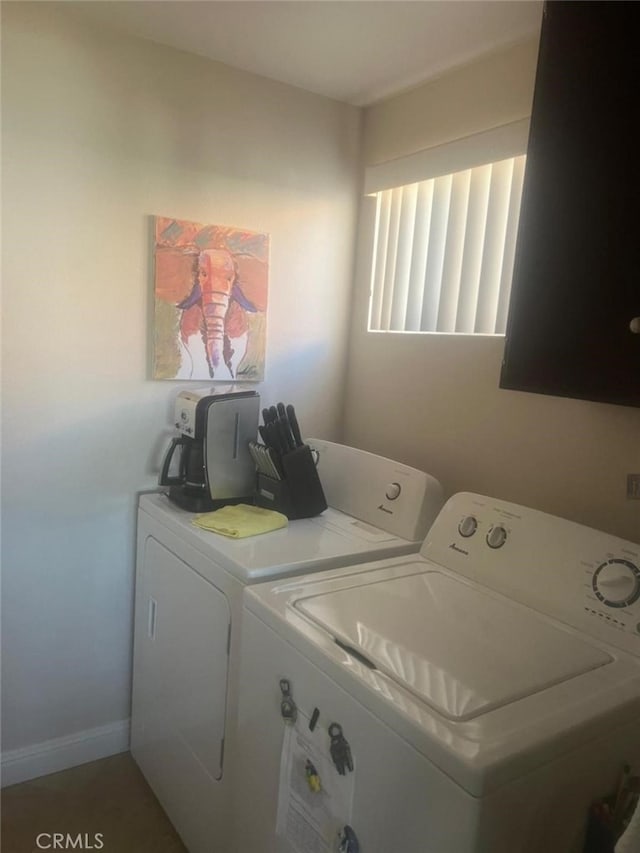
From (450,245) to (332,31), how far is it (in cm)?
71

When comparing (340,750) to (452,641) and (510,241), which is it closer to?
(452,641)

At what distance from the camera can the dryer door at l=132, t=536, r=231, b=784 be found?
150 cm

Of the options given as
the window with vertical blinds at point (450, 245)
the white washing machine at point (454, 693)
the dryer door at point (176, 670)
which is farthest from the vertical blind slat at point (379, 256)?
the dryer door at point (176, 670)

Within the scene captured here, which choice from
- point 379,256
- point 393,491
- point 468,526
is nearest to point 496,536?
point 468,526

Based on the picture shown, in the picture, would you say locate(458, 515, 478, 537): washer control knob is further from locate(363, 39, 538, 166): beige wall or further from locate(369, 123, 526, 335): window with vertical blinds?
locate(363, 39, 538, 166): beige wall

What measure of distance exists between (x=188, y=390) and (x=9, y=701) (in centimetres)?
113

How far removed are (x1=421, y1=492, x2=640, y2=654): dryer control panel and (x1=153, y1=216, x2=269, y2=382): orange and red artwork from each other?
0.94 m

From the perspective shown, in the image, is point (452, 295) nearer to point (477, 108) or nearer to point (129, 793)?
point (477, 108)

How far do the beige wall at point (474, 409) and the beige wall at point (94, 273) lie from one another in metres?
0.36

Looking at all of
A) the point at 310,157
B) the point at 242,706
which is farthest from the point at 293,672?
the point at 310,157

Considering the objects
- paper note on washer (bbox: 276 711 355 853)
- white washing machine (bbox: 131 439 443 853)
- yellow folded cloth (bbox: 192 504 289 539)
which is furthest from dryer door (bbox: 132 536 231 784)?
paper note on washer (bbox: 276 711 355 853)

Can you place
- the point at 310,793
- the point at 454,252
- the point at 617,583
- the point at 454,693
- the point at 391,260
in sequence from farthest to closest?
the point at 391,260, the point at 454,252, the point at 617,583, the point at 310,793, the point at 454,693

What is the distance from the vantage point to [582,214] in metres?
1.18

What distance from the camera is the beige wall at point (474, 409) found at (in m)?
1.54
